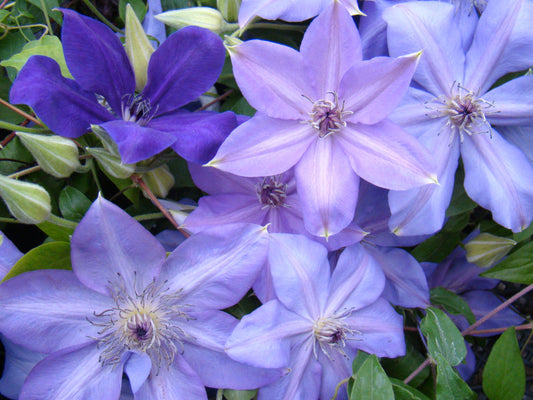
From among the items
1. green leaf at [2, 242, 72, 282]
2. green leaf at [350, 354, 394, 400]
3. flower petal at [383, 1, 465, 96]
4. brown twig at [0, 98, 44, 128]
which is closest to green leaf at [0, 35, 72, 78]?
brown twig at [0, 98, 44, 128]

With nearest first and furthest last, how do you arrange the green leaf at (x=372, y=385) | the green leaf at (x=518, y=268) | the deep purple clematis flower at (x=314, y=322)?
the green leaf at (x=372, y=385) → the deep purple clematis flower at (x=314, y=322) → the green leaf at (x=518, y=268)

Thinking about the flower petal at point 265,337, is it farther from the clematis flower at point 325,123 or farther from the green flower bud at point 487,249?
the green flower bud at point 487,249

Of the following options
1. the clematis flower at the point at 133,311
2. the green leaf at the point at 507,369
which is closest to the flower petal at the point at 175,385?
the clematis flower at the point at 133,311

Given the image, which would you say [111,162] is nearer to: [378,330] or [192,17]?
[192,17]

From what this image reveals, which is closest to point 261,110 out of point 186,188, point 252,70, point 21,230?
point 252,70

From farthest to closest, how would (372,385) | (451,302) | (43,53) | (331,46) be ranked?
(451,302) < (43,53) < (331,46) < (372,385)

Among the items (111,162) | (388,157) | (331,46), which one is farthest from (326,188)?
(111,162)
